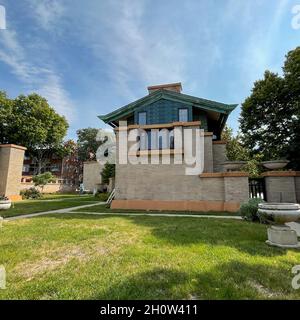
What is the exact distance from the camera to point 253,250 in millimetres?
4211

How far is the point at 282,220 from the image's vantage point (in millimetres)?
4539

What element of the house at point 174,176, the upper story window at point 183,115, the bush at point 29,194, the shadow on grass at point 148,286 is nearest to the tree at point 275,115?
the house at point 174,176

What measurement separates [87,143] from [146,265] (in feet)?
147

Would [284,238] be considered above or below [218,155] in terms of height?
below

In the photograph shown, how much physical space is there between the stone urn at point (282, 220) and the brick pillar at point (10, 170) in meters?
18.4

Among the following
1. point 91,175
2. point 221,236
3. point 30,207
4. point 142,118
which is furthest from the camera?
point 91,175

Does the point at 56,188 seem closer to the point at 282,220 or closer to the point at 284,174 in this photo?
the point at 284,174

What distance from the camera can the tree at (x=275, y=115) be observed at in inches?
522

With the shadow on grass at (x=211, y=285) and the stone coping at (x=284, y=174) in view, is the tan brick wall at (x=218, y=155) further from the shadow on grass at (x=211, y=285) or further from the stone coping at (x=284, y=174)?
the shadow on grass at (x=211, y=285)

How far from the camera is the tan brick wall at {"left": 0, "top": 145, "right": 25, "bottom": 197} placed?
1562 centimetres

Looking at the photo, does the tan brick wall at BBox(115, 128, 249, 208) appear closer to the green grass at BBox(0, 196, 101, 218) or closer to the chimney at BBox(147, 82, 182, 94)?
the green grass at BBox(0, 196, 101, 218)

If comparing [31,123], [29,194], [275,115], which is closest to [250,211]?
[275,115]
